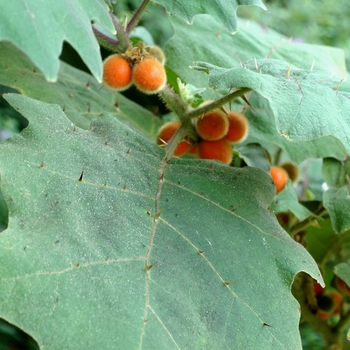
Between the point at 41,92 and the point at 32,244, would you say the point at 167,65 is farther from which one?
the point at 32,244

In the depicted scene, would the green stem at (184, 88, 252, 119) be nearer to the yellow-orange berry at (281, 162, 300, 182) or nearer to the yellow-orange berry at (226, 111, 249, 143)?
the yellow-orange berry at (226, 111, 249, 143)

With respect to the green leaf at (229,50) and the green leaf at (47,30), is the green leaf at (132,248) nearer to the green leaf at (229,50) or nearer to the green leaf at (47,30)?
the green leaf at (47,30)

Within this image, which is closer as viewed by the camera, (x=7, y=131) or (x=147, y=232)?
(x=147, y=232)

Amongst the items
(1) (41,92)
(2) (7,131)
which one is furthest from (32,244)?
(2) (7,131)

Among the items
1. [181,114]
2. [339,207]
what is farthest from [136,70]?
[339,207]

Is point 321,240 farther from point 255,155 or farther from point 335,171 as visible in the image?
point 255,155

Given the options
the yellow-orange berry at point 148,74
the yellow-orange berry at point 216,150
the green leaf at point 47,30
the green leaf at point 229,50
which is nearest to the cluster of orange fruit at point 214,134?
the yellow-orange berry at point 216,150
